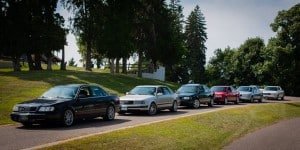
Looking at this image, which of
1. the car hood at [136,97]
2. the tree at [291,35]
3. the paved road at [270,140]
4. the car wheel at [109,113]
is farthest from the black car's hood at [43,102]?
the tree at [291,35]

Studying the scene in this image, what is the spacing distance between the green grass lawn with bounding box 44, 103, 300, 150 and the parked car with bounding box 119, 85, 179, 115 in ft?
9.60

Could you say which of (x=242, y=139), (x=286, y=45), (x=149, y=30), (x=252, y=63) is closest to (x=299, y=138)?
(x=242, y=139)

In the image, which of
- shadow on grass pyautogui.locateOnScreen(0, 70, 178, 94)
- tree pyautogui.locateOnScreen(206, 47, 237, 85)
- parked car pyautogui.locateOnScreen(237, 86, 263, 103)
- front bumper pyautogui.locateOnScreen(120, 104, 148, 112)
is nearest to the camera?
front bumper pyautogui.locateOnScreen(120, 104, 148, 112)

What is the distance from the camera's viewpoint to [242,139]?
56.3 feet

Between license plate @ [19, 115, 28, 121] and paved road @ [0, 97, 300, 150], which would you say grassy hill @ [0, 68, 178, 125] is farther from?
paved road @ [0, 97, 300, 150]

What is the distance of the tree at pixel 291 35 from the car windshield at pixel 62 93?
61.9 meters

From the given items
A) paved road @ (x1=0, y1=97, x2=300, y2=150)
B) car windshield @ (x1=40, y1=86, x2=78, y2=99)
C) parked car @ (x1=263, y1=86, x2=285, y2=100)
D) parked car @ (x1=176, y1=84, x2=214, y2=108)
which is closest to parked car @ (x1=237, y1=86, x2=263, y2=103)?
parked car @ (x1=263, y1=86, x2=285, y2=100)

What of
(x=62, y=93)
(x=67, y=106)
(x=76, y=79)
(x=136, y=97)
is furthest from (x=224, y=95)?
(x=67, y=106)

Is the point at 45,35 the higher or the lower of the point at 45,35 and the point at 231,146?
the higher

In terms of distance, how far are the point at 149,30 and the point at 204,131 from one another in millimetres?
46133

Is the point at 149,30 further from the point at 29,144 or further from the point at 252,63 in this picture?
the point at 29,144

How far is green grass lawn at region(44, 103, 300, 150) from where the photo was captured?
12.7 metres

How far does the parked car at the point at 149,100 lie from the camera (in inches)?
897

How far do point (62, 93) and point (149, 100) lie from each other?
248 inches
